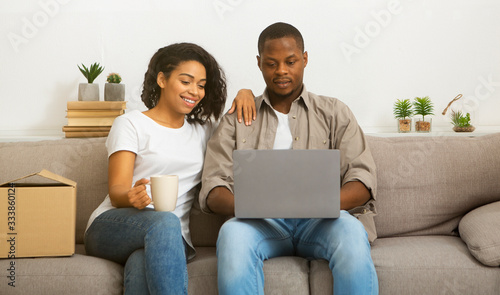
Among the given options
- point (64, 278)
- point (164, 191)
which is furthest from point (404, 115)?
point (64, 278)

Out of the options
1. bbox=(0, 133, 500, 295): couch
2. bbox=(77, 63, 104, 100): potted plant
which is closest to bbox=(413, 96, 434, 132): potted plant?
bbox=(0, 133, 500, 295): couch

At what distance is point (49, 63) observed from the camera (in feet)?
8.40

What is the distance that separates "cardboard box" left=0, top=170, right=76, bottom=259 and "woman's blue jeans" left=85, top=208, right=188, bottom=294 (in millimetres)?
102

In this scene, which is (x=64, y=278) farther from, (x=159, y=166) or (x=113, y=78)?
(x=113, y=78)

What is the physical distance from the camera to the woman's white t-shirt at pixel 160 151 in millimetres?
1777

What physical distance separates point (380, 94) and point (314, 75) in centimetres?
34

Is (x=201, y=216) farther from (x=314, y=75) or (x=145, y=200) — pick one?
(x=314, y=75)

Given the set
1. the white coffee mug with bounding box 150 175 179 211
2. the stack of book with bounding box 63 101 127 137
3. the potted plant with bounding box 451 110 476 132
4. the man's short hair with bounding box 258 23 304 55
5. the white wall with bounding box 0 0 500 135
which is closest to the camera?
the white coffee mug with bounding box 150 175 179 211

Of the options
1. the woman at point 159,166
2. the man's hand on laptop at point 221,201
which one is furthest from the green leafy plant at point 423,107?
the man's hand on laptop at point 221,201

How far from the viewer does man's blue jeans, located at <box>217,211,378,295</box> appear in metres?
1.43

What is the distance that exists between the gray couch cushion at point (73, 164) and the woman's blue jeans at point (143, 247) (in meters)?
0.37

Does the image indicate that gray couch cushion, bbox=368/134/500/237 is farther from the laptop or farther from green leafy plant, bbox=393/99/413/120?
the laptop

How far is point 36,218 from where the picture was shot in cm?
159

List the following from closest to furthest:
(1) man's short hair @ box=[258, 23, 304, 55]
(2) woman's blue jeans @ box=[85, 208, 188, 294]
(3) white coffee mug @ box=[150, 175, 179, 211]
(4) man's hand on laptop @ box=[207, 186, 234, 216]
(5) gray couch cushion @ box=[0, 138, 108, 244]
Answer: (2) woman's blue jeans @ box=[85, 208, 188, 294] → (3) white coffee mug @ box=[150, 175, 179, 211] → (4) man's hand on laptop @ box=[207, 186, 234, 216] → (1) man's short hair @ box=[258, 23, 304, 55] → (5) gray couch cushion @ box=[0, 138, 108, 244]
